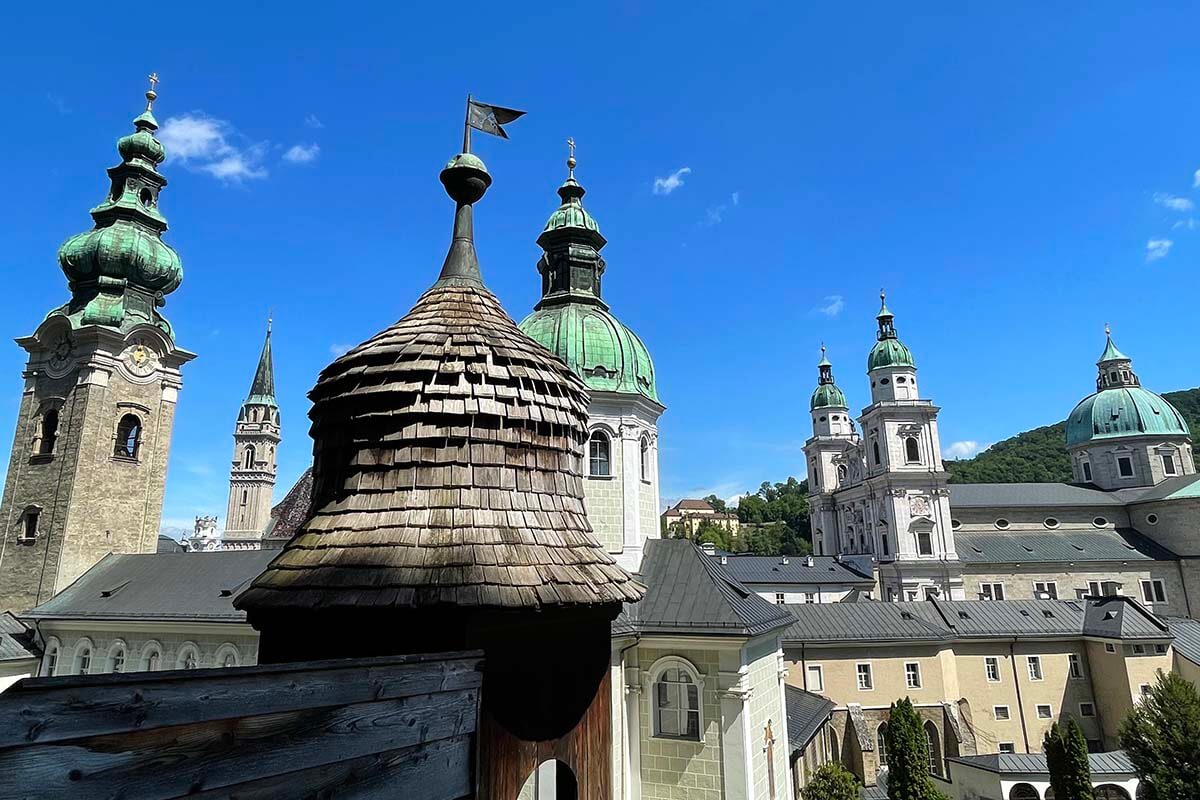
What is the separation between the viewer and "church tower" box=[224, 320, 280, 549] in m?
60.7

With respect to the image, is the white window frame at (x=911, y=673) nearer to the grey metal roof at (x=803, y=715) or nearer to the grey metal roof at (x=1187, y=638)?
the grey metal roof at (x=803, y=715)

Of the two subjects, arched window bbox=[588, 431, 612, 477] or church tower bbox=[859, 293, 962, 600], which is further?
church tower bbox=[859, 293, 962, 600]

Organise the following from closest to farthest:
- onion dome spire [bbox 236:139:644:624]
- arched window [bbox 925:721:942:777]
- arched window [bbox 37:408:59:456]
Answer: onion dome spire [bbox 236:139:644:624] → arched window [bbox 37:408:59:456] → arched window [bbox 925:721:942:777]

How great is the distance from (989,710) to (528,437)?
36805mm

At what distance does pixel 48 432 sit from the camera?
25469 millimetres

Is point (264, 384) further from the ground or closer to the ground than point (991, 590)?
further from the ground

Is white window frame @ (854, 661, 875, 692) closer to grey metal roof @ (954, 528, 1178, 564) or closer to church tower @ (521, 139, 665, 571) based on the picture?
church tower @ (521, 139, 665, 571)

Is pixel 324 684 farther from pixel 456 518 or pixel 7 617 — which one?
pixel 7 617

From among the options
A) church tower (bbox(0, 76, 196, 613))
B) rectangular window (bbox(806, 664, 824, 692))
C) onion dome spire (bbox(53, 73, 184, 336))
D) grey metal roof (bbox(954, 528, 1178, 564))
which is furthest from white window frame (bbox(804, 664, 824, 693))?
onion dome spire (bbox(53, 73, 184, 336))

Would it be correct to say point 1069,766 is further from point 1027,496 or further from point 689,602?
point 1027,496

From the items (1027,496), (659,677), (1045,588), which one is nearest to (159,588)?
(659,677)

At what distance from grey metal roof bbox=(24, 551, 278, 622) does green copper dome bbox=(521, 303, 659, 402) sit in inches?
498

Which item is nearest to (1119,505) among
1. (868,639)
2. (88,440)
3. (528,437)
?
(868,639)

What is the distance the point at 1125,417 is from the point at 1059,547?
1984 cm
